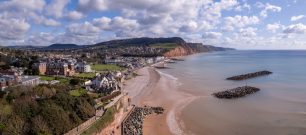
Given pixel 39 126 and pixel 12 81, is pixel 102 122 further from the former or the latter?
pixel 12 81

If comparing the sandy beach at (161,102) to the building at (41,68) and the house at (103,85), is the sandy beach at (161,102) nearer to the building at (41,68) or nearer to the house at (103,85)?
the house at (103,85)

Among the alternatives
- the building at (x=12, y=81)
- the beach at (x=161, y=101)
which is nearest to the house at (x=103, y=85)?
the beach at (x=161, y=101)

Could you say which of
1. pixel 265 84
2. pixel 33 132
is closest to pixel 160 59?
pixel 265 84

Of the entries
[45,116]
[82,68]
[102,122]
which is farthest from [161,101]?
[82,68]

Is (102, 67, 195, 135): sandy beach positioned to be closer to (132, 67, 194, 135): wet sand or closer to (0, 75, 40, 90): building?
(132, 67, 194, 135): wet sand

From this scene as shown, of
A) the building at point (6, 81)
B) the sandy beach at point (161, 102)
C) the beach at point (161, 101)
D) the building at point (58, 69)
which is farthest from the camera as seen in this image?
the building at point (58, 69)

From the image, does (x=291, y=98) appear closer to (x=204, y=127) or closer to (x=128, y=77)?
(x=204, y=127)
